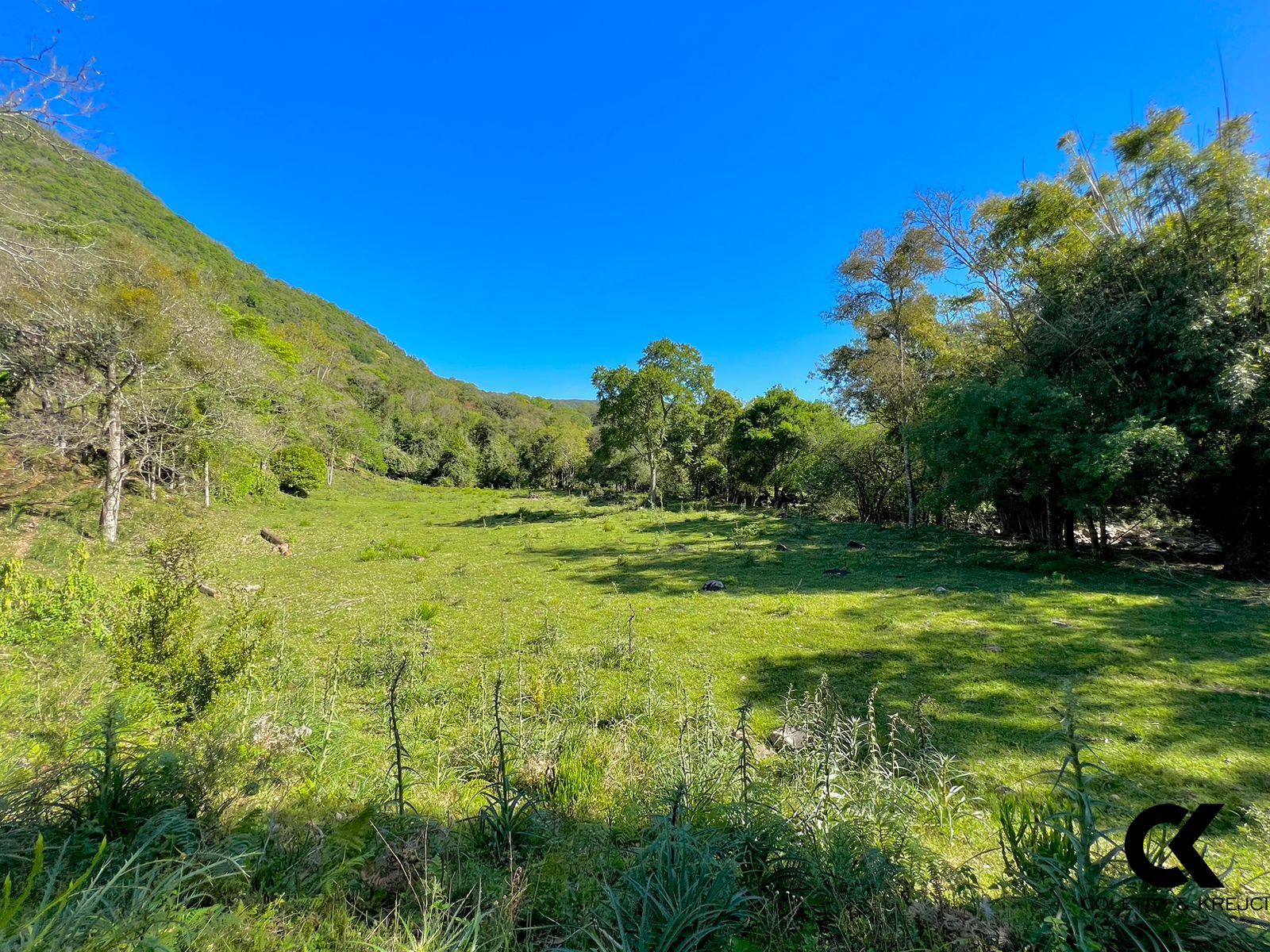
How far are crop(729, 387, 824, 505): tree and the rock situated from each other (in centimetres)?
2751

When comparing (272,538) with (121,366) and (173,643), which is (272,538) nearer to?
(121,366)

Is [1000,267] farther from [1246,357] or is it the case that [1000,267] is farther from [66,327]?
[66,327]

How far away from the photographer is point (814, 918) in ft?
7.13

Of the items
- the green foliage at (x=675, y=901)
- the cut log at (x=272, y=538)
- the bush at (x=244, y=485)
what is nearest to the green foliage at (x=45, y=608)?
the green foliage at (x=675, y=901)

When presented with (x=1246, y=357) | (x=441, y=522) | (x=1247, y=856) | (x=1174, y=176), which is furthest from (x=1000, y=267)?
(x=441, y=522)

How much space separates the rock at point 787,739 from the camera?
439 cm

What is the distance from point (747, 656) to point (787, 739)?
2915 millimetres

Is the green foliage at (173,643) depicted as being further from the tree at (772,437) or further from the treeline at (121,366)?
the tree at (772,437)

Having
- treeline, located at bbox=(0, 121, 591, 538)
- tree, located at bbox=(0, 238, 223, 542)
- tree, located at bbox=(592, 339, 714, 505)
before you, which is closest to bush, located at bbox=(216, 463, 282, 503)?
treeline, located at bbox=(0, 121, 591, 538)

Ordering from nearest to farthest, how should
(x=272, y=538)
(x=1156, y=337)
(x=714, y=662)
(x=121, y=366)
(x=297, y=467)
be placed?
(x=714, y=662) → (x=1156, y=337) → (x=121, y=366) → (x=272, y=538) → (x=297, y=467)

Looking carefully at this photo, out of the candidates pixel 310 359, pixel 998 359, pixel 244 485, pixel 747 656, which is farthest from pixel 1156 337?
pixel 310 359

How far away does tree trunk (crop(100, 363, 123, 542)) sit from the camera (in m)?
13.4

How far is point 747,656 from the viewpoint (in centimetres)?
730

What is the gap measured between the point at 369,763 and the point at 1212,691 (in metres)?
9.26
